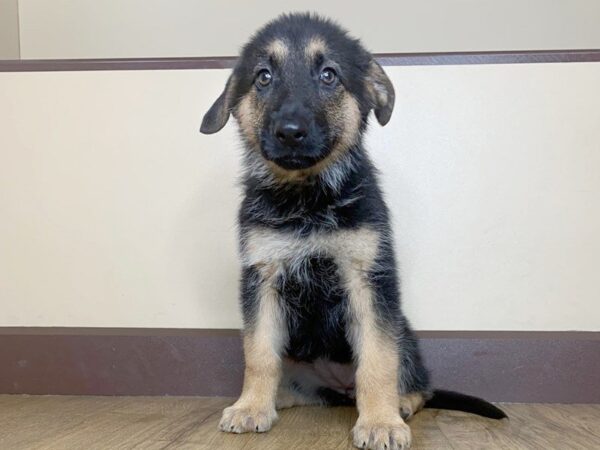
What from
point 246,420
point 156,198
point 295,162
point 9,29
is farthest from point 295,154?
point 9,29

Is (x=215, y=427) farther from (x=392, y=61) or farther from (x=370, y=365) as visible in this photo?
(x=392, y=61)

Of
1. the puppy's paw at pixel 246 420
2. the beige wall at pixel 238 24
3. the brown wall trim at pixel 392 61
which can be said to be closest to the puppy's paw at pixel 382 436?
the puppy's paw at pixel 246 420

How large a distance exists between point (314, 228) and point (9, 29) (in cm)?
251

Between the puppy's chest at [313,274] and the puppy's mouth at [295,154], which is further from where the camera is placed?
the puppy's chest at [313,274]

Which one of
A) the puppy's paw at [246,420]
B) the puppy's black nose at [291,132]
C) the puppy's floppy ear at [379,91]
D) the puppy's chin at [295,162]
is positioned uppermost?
the puppy's floppy ear at [379,91]

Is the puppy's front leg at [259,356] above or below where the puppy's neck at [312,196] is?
below

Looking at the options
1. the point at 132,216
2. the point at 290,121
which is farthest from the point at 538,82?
the point at 132,216

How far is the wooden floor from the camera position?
2.46 metres

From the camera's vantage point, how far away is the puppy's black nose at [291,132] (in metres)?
2.46

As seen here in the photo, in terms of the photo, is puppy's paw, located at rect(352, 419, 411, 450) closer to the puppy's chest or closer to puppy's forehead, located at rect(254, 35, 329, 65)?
the puppy's chest

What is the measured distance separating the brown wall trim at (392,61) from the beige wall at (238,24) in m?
0.83

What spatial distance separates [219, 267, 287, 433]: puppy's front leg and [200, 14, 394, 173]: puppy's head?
1.55 feet

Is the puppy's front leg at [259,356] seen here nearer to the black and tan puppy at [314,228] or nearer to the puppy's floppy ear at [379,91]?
the black and tan puppy at [314,228]

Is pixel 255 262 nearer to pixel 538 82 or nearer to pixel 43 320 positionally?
pixel 43 320
